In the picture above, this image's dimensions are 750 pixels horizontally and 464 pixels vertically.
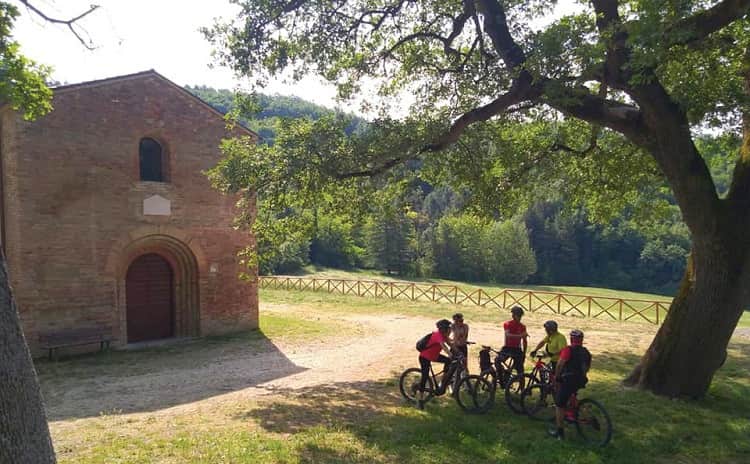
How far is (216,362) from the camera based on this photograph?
1130 centimetres

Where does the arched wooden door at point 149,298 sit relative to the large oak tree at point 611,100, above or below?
below

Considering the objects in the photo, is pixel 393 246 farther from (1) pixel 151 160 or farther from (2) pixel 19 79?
(2) pixel 19 79

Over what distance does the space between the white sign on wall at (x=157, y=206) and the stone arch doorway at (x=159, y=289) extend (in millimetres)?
609

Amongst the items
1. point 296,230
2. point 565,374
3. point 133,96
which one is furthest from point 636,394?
point 133,96

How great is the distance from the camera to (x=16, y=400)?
10.2 feet

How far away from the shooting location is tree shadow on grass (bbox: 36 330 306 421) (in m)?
8.16

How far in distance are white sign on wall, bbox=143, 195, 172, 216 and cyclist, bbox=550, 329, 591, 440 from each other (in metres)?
10.6

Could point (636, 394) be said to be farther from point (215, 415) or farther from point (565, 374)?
point (215, 415)

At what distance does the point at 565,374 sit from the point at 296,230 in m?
7.31

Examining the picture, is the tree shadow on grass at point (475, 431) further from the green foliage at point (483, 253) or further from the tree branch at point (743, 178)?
the green foliage at point (483, 253)

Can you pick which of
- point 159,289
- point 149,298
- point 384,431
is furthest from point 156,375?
point 384,431

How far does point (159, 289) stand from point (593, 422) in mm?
11527

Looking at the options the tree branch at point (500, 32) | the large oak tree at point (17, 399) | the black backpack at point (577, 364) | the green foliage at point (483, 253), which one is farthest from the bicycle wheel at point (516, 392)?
the green foliage at point (483, 253)

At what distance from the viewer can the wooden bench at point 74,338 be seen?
11.1m
